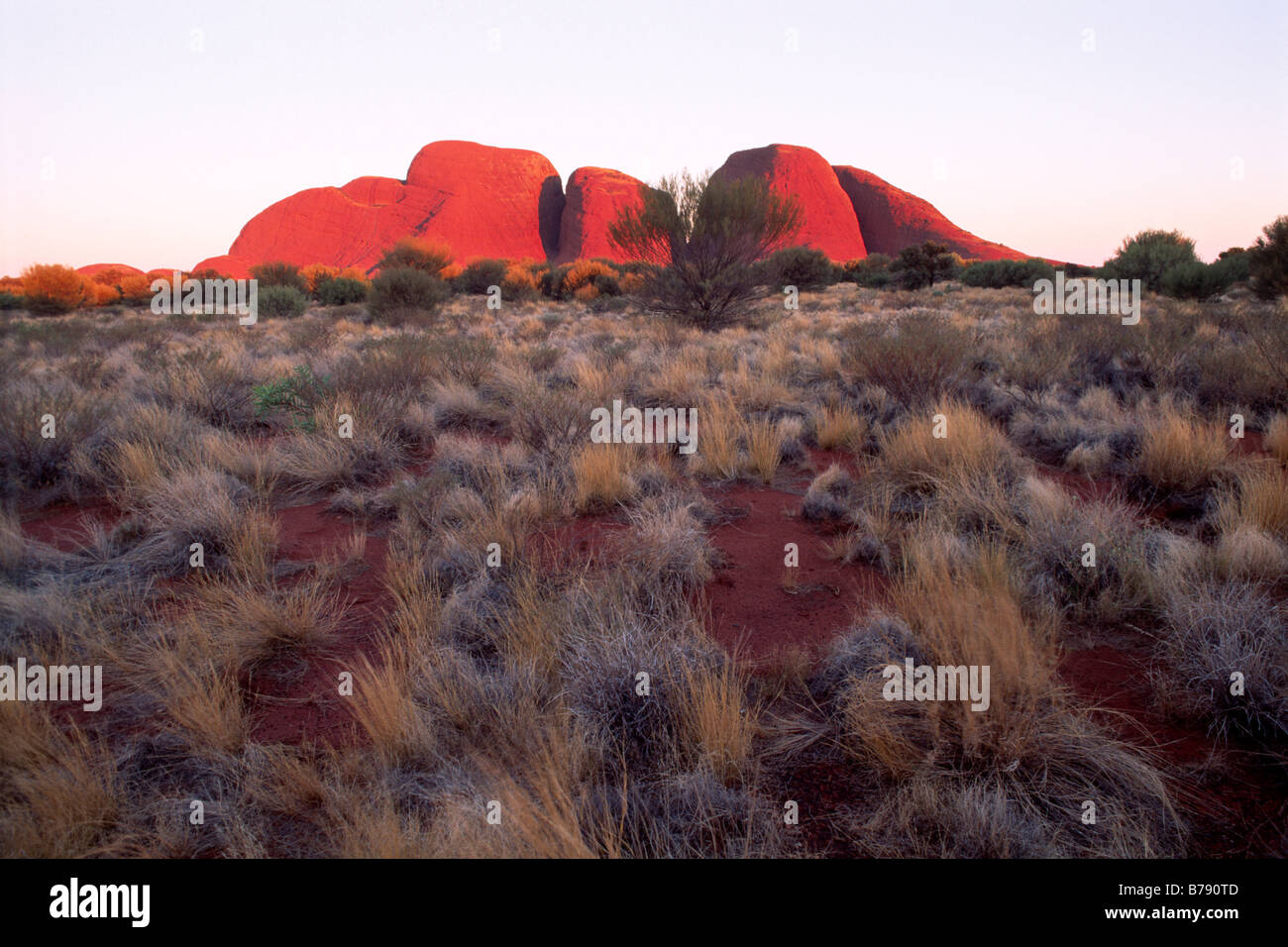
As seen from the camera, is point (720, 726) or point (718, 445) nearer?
point (720, 726)

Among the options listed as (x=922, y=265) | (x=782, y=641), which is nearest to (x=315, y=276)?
(x=922, y=265)

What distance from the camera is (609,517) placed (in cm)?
426

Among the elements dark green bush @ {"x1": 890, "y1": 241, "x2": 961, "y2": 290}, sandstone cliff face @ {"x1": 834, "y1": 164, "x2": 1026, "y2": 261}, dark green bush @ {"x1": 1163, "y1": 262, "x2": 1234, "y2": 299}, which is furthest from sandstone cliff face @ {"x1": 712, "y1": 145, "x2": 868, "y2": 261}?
dark green bush @ {"x1": 1163, "y1": 262, "x2": 1234, "y2": 299}

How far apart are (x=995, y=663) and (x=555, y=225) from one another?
235 ft

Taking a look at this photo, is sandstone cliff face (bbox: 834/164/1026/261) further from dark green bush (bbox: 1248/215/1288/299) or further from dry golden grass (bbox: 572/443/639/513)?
dry golden grass (bbox: 572/443/639/513)

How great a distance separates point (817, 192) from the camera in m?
63.6

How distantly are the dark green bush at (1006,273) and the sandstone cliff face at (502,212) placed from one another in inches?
1298

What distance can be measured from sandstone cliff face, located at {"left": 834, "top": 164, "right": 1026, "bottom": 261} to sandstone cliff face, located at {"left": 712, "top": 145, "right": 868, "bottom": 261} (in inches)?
69.3

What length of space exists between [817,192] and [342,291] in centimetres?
5410

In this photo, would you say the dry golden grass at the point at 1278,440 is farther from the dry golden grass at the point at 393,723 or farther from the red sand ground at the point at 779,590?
the dry golden grass at the point at 393,723

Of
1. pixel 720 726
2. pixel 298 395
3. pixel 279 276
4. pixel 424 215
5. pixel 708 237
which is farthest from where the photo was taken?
pixel 424 215

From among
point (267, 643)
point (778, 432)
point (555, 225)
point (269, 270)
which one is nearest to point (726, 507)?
point (778, 432)

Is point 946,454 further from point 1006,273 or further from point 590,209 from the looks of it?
point 590,209

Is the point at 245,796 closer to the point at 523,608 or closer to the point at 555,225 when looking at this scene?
the point at 523,608
